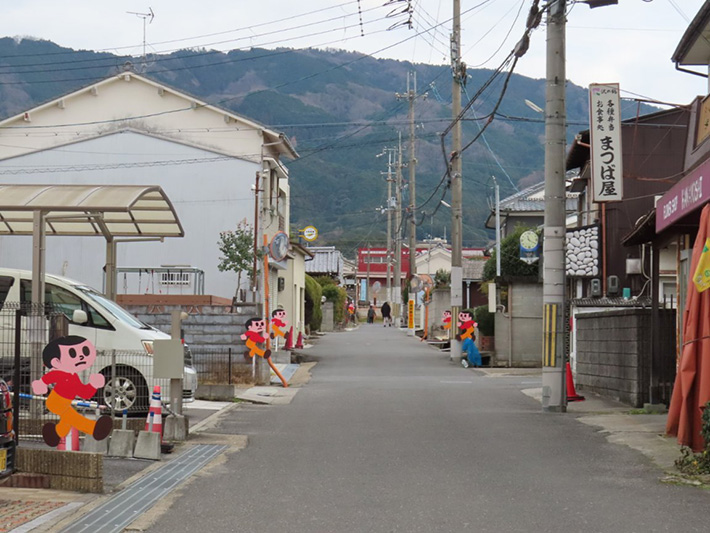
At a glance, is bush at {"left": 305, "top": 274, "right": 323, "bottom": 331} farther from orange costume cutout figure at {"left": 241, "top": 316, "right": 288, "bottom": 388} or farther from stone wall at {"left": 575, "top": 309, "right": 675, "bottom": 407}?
stone wall at {"left": 575, "top": 309, "right": 675, "bottom": 407}

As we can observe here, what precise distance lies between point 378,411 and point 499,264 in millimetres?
17897

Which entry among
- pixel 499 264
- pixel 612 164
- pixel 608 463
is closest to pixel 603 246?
pixel 499 264

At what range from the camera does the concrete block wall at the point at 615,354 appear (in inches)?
602

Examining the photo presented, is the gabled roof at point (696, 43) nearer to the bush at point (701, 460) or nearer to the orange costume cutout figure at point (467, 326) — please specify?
the bush at point (701, 460)

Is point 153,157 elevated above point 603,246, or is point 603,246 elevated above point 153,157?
point 153,157

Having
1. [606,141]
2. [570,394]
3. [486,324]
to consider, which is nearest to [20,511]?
[570,394]

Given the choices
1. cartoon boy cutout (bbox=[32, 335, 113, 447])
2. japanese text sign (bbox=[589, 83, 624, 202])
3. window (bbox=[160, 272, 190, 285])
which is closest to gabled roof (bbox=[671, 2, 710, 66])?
japanese text sign (bbox=[589, 83, 624, 202])

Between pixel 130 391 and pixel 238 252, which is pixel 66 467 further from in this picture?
pixel 238 252

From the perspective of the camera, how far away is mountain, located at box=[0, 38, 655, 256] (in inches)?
4200

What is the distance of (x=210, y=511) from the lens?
744 centimetres

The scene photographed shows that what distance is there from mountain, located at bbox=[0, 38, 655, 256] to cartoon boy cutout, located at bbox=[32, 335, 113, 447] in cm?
6977

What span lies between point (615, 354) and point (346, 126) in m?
96.1

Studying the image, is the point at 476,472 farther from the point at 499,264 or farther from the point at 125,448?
the point at 499,264

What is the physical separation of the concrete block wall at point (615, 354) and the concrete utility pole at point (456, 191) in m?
10.9
